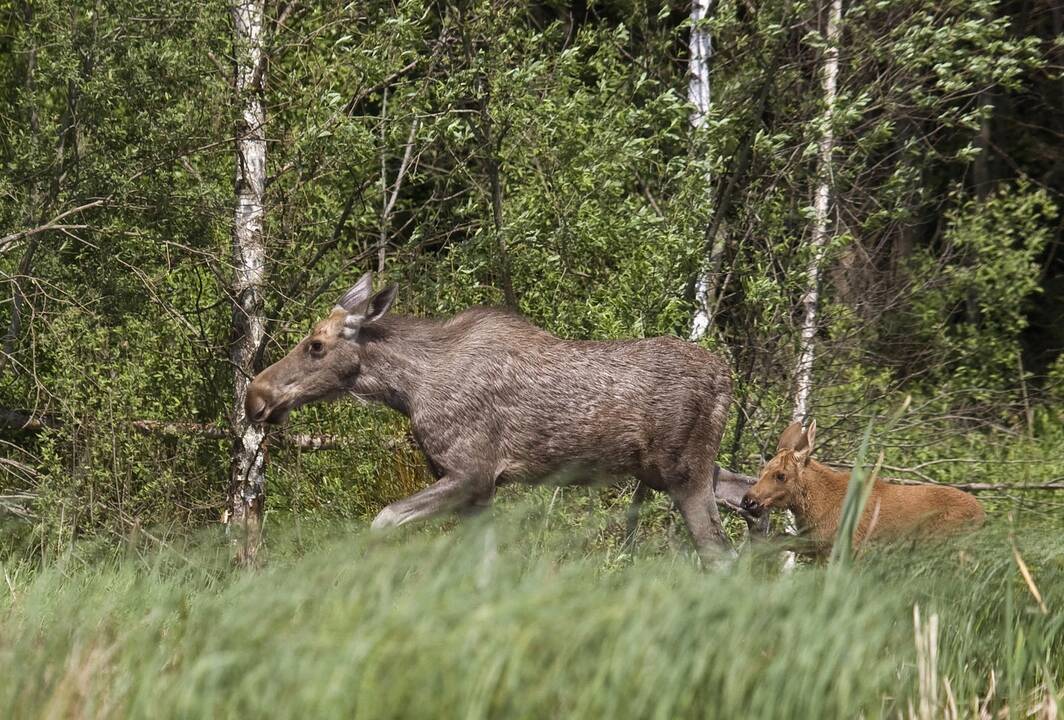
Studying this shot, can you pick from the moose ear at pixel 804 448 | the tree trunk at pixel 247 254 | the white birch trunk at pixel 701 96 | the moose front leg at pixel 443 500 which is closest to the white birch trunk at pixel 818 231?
the white birch trunk at pixel 701 96

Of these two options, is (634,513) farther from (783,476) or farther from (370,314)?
(370,314)

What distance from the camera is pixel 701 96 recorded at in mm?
12766

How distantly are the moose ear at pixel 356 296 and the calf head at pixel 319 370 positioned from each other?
8 cm

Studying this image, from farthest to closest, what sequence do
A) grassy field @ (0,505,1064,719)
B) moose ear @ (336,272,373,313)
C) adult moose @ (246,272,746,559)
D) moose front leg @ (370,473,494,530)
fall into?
moose ear @ (336,272,373,313) → adult moose @ (246,272,746,559) → moose front leg @ (370,473,494,530) → grassy field @ (0,505,1064,719)

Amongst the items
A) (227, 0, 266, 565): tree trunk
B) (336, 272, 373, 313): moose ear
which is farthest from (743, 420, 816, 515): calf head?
(227, 0, 266, 565): tree trunk

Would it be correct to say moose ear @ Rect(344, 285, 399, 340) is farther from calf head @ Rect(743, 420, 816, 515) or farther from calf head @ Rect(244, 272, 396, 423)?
calf head @ Rect(743, 420, 816, 515)

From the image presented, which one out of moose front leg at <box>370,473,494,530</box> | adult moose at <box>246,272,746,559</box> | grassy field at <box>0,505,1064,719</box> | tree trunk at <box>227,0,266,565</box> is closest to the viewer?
grassy field at <box>0,505,1064,719</box>

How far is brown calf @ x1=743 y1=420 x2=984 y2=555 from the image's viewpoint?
1021 centimetres

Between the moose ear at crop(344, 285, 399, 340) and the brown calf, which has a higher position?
the moose ear at crop(344, 285, 399, 340)

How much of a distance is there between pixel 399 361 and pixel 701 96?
4.55m

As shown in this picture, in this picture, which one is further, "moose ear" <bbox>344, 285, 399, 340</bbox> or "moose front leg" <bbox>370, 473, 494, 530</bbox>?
"moose ear" <bbox>344, 285, 399, 340</bbox>

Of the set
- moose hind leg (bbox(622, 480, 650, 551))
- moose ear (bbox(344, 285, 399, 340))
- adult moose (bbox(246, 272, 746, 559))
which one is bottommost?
moose hind leg (bbox(622, 480, 650, 551))

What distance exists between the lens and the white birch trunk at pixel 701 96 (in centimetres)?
1206

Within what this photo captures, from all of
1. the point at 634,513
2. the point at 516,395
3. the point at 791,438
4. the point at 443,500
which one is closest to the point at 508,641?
the point at 634,513
